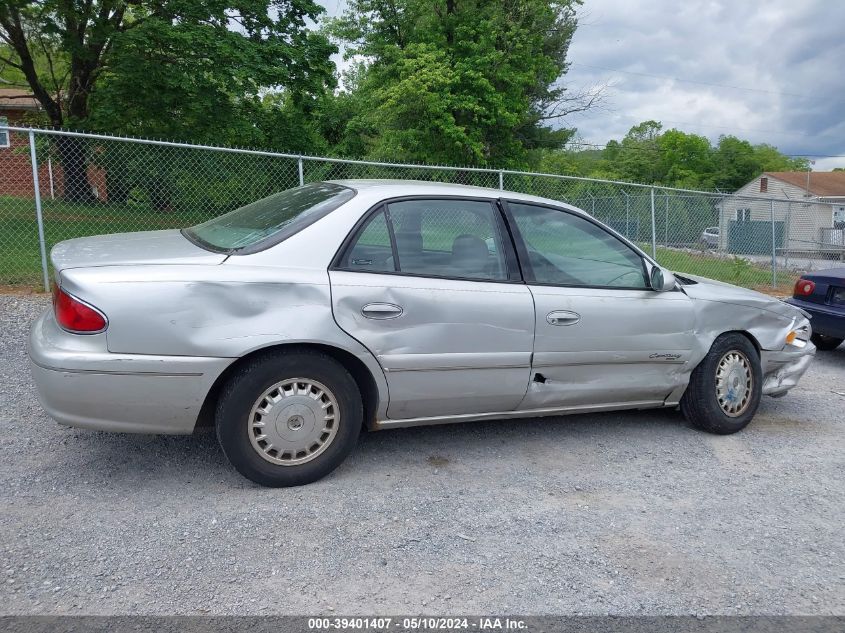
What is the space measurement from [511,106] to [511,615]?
21901 mm

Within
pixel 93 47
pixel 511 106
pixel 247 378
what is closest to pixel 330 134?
pixel 511 106

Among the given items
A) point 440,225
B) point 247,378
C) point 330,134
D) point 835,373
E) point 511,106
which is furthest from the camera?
point 330,134

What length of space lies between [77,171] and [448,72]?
543 inches

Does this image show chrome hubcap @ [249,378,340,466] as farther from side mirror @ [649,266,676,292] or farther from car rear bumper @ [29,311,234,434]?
side mirror @ [649,266,676,292]

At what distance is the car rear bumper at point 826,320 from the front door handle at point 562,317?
4.13m

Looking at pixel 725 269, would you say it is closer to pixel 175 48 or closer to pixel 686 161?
pixel 175 48

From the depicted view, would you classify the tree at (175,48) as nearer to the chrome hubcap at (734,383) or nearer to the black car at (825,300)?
the black car at (825,300)

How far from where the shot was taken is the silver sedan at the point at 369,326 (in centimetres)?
309

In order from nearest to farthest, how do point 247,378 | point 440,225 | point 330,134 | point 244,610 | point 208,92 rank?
point 244,610 < point 247,378 < point 440,225 < point 208,92 < point 330,134

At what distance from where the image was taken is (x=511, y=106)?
22.6 m

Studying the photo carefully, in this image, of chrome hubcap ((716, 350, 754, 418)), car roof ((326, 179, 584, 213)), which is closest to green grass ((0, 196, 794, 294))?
car roof ((326, 179, 584, 213))

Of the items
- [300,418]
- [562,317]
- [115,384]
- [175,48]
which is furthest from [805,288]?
[175,48]

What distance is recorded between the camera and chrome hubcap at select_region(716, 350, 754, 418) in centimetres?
454

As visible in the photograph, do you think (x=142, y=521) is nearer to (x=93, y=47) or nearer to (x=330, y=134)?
(x=93, y=47)
